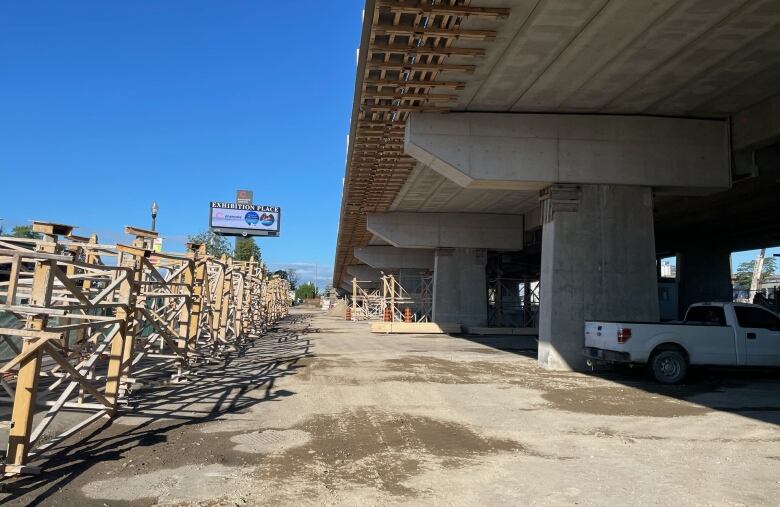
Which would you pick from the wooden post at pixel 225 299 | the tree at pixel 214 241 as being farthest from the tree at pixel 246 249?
the wooden post at pixel 225 299

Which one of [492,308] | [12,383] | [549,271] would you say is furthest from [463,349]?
[492,308]

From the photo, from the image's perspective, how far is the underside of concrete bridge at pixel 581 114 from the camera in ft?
34.9

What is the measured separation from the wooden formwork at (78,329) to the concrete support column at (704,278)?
26.8 meters

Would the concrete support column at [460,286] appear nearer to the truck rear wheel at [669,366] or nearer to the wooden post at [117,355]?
the truck rear wheel at [669,366]

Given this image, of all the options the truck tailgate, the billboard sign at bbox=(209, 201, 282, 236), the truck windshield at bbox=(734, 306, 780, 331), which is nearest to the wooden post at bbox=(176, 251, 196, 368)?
the truck tailgate

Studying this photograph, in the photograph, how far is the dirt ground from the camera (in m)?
5.07

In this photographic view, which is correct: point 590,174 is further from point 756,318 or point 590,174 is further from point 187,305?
point 187,305

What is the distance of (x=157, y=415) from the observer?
8305 mm

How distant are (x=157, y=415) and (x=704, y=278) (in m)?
33.1

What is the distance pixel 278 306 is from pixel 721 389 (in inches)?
1651

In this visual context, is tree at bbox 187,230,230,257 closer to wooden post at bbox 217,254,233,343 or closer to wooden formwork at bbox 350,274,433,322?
wooden formwork at bbox 350,274,433,322

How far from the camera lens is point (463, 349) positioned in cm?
2119

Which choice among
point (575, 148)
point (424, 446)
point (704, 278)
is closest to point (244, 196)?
point (704, 278)

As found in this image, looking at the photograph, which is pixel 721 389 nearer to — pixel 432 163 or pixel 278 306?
pixel 432 163
